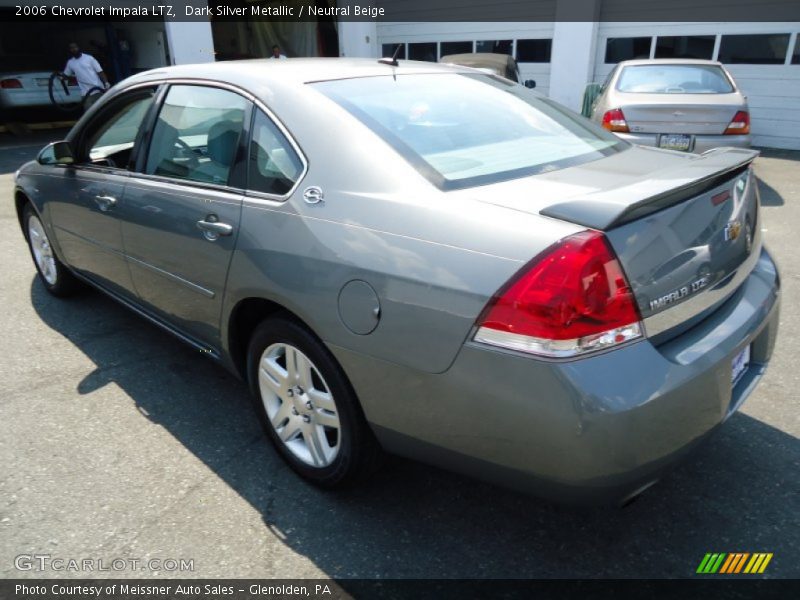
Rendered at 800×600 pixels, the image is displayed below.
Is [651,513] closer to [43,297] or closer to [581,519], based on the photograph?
[581,519]

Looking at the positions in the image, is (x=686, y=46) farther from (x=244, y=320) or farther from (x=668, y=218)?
(x=244, y=320)

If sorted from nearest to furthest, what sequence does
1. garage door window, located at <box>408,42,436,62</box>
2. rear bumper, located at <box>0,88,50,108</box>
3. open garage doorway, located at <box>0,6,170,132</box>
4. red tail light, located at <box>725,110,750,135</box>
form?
red tail light, located at <box>725,110,750,135</box> → rear bumper, located at <box>0,88,50,108</box> → open garage doorway, located at <box>0,6,170,132</box> → garage door window, located at <box>408,42,436,62</box>

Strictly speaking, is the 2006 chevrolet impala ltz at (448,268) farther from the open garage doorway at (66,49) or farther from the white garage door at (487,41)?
the open garage doorway at (66,49)

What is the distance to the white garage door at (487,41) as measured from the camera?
13695 millimetres

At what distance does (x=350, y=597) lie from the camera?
1996 mm

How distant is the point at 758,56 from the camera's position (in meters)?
11.0

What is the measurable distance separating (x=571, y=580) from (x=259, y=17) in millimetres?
21633

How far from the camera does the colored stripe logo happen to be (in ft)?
6.71

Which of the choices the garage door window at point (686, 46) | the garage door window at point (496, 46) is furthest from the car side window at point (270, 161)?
the garage door window at point (496, 46)

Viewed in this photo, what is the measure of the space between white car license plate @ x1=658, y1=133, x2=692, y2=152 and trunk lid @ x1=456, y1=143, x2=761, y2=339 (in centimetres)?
470

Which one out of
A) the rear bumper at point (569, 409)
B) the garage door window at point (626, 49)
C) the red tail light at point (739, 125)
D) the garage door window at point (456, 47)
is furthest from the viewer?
the garage door window at point (456, 47)

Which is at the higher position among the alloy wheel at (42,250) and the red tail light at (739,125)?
the red tail light at (739,125)

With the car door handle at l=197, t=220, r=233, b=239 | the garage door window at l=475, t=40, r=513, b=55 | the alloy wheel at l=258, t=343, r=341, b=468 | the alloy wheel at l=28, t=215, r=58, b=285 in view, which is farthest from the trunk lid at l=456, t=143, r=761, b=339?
the garage door window at l=475, t=40, r=513, b=55

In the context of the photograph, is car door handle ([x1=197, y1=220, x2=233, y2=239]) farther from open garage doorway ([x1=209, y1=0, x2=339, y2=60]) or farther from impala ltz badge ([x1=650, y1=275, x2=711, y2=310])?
open garage doorway ([x1=209, y1=0, x2=339, y2=60])
